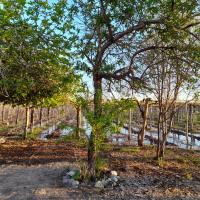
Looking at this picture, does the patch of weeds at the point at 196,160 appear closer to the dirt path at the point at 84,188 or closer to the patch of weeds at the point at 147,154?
the patch of weeds at the point at 147,154

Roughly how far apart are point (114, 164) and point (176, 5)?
18.6 ft

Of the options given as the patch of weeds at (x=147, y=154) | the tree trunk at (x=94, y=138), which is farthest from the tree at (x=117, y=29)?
the patch of weeds at (x=147, y=154)

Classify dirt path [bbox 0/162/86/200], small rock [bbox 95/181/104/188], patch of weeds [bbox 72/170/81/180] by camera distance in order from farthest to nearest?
patch of weeds [bbox 72/170/81/180] → small rock [bbox 95/181/104/188] → dirt path [bbox 0/162/86/200]

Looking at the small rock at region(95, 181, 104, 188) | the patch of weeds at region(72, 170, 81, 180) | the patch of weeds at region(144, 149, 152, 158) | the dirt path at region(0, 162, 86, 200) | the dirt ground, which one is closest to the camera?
the dirt path at region(0, 162, 86, 200)

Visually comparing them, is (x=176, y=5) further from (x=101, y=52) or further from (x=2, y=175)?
(x=2, y=175)

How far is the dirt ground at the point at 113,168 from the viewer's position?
8523 mm

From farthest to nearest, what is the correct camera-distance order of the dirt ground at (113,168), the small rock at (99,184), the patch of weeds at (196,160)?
1. the patch of weeds at (196,160)
2. the small rock at (99,184)
3. the dirt ground at (113,168)

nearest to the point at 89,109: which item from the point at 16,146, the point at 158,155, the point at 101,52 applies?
the point at 101,52

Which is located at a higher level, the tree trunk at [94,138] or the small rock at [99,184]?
the tree trunk at [94,138]

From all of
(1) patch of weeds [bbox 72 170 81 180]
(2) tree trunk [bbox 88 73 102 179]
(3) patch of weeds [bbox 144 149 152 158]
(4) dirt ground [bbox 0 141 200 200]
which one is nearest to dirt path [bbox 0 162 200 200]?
(4) dirt ground [bbox 0 141 200 200]

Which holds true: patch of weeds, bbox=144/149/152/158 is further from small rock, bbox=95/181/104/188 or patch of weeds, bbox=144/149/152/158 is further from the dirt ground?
small rock, bbox=95/181/104/188

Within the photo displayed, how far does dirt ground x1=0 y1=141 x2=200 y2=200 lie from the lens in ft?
28.0

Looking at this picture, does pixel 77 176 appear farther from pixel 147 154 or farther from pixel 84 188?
pixel 147 154

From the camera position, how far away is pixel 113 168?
1103 centimetres
